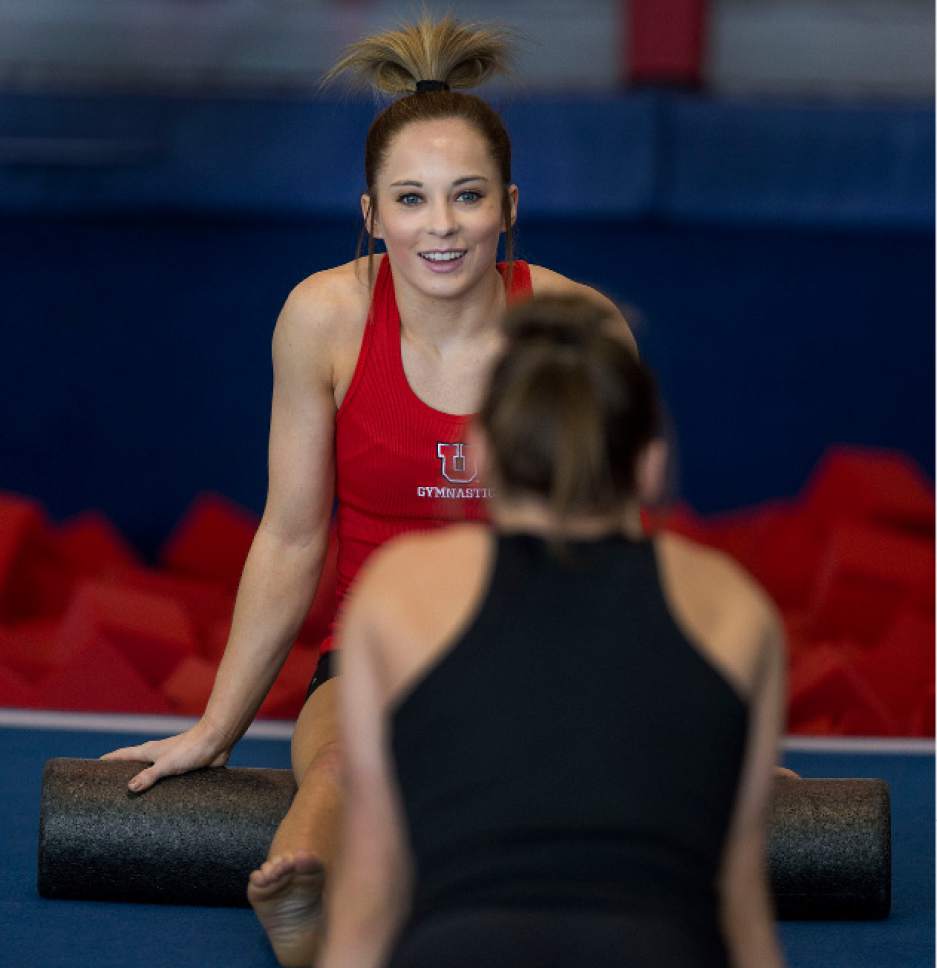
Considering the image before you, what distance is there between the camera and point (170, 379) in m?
4.74

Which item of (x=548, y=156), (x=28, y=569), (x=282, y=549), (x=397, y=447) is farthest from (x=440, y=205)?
(x=548, y=156)

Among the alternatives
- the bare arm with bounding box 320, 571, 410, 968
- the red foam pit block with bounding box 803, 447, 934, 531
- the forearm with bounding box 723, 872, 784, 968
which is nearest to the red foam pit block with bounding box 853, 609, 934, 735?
the red foam pit block with bounding box 803, 447, 934, 531

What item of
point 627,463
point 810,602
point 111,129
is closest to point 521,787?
point 627,463

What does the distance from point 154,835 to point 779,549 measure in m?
2.41

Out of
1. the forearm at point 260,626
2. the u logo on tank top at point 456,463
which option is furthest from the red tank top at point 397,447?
the forearm at point 260,626

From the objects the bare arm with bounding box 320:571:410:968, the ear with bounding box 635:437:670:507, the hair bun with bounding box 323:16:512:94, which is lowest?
the bare arm with bounding box 320:571:410:968

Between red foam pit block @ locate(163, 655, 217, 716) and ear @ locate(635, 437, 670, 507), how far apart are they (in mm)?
1858

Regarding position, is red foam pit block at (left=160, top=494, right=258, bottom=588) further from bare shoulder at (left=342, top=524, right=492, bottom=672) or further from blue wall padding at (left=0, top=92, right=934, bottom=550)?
bare shoulder at (left=342, top=524, right=492, bottom=672)

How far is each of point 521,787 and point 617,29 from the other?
411cm

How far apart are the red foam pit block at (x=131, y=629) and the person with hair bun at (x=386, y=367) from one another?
887 mm

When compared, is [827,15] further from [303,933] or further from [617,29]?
[303,933]

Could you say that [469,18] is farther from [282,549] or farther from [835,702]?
[282,549]

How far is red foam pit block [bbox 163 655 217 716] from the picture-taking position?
3.05 meters

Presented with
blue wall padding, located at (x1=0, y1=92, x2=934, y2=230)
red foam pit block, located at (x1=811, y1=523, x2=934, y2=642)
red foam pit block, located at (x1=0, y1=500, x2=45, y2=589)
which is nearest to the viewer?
red foam pit block, located at (x1=811, y1=523, x2=934, y2=642)
